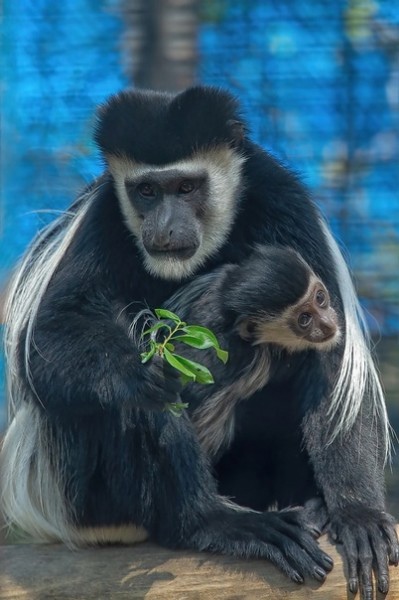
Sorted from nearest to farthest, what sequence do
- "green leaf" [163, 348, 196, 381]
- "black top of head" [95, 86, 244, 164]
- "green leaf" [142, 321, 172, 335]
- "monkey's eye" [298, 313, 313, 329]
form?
"green leaf" [163, 348, 196, 381] < "green leaf" [142, 321, 172, 335] < "monkey's eye" [298, 313, 313, 329] < "black top of head" [95, 86, 244, 164]

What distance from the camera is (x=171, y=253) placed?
1804mm

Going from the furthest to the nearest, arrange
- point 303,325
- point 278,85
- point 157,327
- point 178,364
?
point 278,85 → point 303,325 → point 157,327 → point 178,364

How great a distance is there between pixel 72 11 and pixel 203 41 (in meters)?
0.27

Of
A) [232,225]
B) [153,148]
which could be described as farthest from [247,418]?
[153,148]

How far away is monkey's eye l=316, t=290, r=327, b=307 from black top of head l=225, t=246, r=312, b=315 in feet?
0.11

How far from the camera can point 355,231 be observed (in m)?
1.93

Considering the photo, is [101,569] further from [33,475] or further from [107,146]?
[107,146]

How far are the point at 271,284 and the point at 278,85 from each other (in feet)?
1.32

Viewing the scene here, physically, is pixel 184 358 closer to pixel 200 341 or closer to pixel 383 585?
pixel 200 341

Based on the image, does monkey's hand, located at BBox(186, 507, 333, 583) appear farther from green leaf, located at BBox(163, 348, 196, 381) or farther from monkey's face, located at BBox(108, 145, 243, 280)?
monkey's face, located at BBox(108, 145, 243, 280)

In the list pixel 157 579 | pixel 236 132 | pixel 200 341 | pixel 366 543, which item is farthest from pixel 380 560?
pixel 236 132

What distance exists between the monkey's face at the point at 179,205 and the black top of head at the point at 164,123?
0.02m

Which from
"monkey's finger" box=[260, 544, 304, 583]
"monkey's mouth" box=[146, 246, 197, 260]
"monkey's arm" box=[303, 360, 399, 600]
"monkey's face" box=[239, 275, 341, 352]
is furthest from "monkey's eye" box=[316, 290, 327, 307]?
"monkey's finger" box=[260, 544, 304, 583]

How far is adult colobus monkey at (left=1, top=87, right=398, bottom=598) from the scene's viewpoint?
1.60 metres
